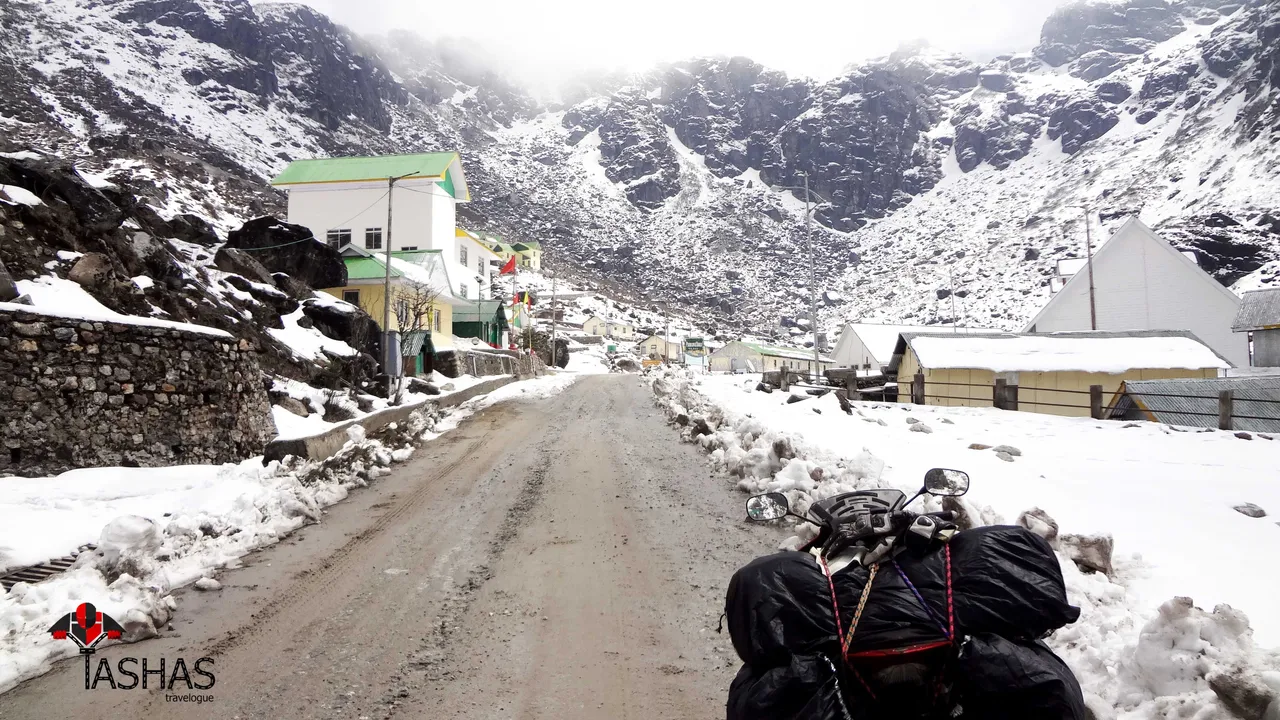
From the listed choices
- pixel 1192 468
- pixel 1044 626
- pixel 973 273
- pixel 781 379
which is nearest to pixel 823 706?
pixel 1044 626

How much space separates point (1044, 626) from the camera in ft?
6.81

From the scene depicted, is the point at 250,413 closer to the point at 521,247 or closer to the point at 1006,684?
the point at 1006,684

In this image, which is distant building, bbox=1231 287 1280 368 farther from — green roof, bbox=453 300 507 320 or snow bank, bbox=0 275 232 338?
green roof, bbox=453 300 507 320

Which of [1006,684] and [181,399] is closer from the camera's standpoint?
[1006,684]

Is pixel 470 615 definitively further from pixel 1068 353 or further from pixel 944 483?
pixel 1068 353

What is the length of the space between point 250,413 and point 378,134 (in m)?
180

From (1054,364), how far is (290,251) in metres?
28.2

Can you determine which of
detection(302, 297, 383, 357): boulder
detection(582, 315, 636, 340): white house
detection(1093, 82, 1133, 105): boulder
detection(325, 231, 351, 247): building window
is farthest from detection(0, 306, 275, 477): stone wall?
detection(1093, 82, 1133, 105): boulder

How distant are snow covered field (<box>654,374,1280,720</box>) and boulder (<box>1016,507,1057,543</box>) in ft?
1.18

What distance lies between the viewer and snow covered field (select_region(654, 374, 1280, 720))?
3086mm

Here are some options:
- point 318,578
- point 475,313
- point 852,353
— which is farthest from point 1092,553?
point 852,353

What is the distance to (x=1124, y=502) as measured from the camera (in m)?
6.87

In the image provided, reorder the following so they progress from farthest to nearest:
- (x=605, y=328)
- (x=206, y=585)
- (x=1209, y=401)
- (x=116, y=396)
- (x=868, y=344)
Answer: (x=605, y=328)
(x=868, y=344)
(x=1209, y=401)
(x=116, y=396)
(x=206, y=585)
